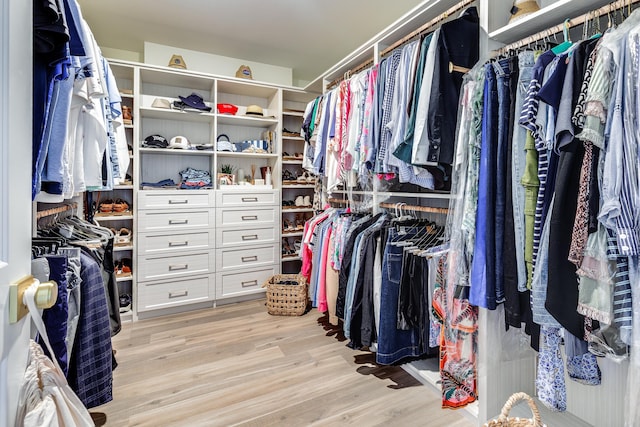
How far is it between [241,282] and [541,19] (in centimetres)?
294

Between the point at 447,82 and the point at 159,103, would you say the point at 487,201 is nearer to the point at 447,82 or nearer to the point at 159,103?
the point at 447,82

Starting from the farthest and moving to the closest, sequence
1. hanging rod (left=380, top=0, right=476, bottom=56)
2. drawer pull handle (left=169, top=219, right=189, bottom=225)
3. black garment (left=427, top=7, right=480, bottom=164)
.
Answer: drawer pull handle (left=169, top=219, right=189, bottom=225)
hanging rod (left=380, top=0, right=476, bottom=56)
black garment (left=427, top=7, right=480, bottom=164)

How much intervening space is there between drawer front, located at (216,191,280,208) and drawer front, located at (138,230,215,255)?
0.32 m

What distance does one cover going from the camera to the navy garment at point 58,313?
A: 95cm

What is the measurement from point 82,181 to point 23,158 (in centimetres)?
99

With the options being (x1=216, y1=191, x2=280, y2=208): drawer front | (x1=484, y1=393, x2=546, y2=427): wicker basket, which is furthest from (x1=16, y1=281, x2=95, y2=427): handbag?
(x1=216, y1=191, x2=280, y2=208): drawer front

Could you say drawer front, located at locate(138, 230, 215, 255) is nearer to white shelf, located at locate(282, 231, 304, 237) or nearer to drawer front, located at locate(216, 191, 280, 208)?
drawer front, located at locate(216, 191, 280, 208)

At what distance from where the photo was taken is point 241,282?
10.9ft

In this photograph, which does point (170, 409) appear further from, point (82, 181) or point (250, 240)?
point (250, 240)

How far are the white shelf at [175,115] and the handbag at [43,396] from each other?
2.76 meters

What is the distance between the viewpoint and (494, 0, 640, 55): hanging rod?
3.73 feet

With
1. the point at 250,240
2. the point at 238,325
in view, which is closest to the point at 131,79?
the point at 250,240

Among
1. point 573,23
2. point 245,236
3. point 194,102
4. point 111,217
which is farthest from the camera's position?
point 245,236

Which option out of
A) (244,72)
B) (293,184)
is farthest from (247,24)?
(293,184)
